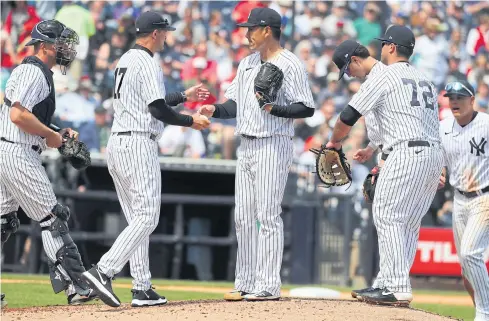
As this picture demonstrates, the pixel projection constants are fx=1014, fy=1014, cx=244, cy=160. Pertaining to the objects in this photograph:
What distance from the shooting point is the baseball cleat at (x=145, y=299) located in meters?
7.56

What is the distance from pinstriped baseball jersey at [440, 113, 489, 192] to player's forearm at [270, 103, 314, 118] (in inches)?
61.2

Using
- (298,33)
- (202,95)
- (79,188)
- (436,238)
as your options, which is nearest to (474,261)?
(202,95)

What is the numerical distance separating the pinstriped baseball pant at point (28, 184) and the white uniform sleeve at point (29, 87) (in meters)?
0.38

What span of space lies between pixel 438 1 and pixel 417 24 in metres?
0.80

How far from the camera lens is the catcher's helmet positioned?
7.89 meters

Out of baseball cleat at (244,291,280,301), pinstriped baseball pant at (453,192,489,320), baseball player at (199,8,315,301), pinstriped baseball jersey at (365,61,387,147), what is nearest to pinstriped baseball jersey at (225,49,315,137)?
baseball player at (199,8,315,301)

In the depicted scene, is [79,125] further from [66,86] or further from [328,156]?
[328,156]

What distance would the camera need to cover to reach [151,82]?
7.43 m

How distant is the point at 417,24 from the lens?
1780 cm

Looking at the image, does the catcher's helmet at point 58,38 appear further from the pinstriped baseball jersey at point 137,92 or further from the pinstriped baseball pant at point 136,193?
the pinstriped baseball pant at point 136,193

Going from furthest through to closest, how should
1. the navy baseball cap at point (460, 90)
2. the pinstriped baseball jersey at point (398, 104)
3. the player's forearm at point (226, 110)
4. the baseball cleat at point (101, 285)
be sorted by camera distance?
the navy baseball cap at point (460, 90), the player's forearm at point (226, 110), the pinstriped baseball jersey at point (398, 104), the baseball cleat at point (101, 285)

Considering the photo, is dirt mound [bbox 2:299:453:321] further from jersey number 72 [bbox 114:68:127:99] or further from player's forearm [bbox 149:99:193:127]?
jersey number 72 [bbox 114:68:127:99]

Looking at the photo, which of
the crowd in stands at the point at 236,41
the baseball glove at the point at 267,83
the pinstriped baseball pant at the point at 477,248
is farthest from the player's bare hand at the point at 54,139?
the crowd in stands at the point at 236,41

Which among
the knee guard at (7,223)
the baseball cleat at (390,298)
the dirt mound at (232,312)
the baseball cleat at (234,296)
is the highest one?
the knee guard at (7,223)
